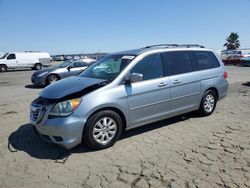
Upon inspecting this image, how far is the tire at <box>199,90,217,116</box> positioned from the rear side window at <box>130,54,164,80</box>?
1596 millimetres

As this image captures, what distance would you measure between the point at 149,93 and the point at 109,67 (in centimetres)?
104

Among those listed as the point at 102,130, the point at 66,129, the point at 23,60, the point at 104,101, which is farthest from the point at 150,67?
the point at 23,60

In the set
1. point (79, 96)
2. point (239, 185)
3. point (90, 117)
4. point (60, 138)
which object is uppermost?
point (79, 96)

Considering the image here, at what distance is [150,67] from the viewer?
502 centimetres

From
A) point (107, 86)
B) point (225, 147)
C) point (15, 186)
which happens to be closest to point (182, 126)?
point (225, 147)

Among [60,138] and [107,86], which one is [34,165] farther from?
[107,86]

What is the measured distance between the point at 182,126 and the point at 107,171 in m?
2.48

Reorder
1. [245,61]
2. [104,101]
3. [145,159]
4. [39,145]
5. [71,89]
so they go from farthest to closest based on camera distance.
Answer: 1. [245,61]
2. [39,145]
3. [71,89]
4. [104,101]
5. [145,159]

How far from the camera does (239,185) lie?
3.16 m

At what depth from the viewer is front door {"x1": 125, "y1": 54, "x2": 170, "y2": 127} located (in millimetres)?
4645

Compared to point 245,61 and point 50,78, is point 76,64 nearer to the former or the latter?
point 50,78

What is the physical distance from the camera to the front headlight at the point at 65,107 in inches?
159

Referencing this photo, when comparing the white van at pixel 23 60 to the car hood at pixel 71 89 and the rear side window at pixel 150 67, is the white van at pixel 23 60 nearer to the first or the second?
the car hood at pixel 71 89

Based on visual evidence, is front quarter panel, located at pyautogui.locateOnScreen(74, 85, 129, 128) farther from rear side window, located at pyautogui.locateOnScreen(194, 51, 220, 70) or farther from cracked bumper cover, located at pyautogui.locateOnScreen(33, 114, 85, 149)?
rear side window, located at pyautogui.locateOnScreen(194, 51, 220, 70)
